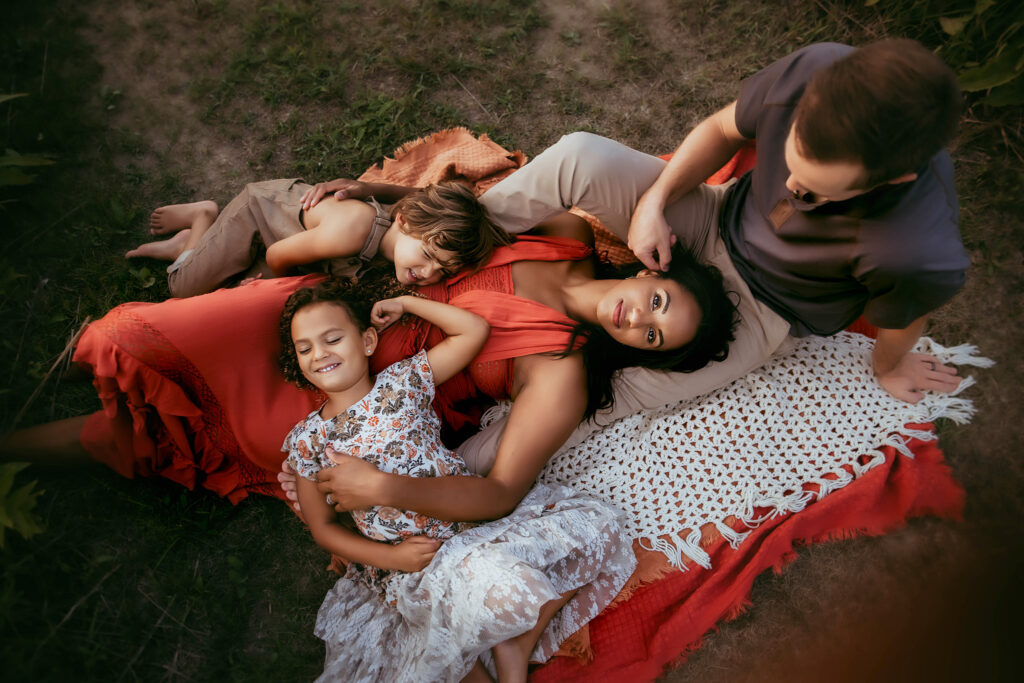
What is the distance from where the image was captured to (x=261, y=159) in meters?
3.39

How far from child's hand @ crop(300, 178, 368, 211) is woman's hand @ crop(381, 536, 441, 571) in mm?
1601

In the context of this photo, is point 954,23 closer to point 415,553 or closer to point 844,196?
point 844,196

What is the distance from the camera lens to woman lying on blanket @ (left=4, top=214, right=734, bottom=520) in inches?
88.9

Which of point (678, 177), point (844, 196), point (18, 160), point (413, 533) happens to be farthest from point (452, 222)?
point (18, 160)

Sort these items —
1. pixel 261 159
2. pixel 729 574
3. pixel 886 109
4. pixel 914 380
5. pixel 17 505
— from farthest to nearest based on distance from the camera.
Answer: pixel 261 159
pixel 914 380
pixel 729 574
pixel 17 505
pixel 886 109

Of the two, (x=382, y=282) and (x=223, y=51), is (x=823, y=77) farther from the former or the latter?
(x=223, y=51)

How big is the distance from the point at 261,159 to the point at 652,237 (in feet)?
7.62

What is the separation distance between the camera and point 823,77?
66.2 inches

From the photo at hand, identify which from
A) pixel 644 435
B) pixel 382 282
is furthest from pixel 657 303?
pixel 382 282

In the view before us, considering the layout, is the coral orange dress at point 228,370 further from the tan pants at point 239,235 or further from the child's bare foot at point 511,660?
the child's bare foot at point 511,660

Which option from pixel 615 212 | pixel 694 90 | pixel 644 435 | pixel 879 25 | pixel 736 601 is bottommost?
pixel 736 601

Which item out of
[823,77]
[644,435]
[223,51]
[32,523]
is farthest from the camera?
[223,51]

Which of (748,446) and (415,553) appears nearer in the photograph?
(415,553)

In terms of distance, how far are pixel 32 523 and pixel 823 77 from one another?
2.95 meters
